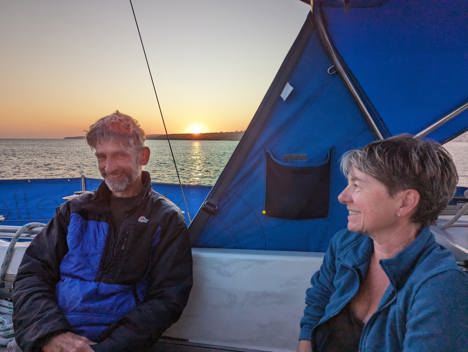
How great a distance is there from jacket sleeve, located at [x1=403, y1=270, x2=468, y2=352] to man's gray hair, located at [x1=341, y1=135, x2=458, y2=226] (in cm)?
24

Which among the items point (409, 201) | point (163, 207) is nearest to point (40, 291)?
point (163, 207)

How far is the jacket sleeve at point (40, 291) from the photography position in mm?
1738

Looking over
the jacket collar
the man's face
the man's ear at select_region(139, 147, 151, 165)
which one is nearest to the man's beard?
the man's face

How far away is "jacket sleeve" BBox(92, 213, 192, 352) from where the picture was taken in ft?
5.70

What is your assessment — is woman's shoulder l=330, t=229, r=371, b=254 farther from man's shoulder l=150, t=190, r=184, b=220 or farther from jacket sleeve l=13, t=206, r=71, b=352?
jacket sleeve l=13, t=206, r=71, b=352

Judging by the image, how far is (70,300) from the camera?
187cm

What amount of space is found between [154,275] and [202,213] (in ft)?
1.70

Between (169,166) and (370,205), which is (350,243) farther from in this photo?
(169,166)

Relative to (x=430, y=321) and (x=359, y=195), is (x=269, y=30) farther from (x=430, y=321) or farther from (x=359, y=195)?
(x=430, y=321)

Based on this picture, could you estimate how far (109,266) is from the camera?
1.88 metres

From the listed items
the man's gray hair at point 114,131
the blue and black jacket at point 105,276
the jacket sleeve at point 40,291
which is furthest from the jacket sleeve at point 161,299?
the man's gray hair at point 114,131

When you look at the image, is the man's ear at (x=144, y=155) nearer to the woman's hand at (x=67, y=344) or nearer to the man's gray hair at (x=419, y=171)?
the woman's hand at (x=67, y=344)

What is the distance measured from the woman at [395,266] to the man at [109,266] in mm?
726

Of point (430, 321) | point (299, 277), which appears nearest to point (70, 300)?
point (299, 277)
